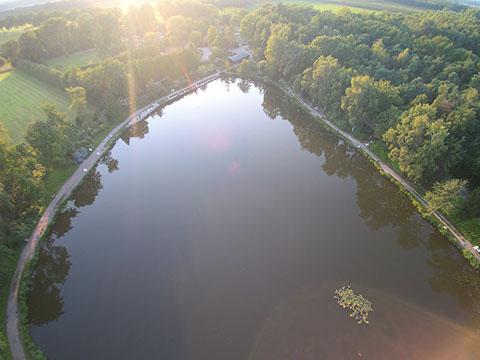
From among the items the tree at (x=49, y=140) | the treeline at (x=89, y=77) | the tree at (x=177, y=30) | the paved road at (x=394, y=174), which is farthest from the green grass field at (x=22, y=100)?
the paved road at (x=394, y=174)

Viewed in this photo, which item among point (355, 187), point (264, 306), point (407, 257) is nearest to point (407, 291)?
point (407, 257)

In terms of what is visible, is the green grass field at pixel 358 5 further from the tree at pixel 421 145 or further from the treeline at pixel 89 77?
the tree at pixel 421 145

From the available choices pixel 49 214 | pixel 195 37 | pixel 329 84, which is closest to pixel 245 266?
pixel 49 214

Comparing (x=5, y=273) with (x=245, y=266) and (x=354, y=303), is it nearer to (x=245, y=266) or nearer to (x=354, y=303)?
(x=245, y=266)

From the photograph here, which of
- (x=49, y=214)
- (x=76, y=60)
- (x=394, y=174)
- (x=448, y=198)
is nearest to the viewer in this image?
(x=448, y=198)

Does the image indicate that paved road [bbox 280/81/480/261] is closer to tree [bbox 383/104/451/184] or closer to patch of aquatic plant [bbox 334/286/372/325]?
tree [bbox 383/104/451/184]

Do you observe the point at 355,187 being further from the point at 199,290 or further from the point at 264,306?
the point at 199,290
